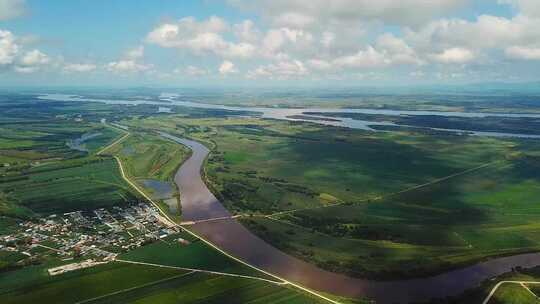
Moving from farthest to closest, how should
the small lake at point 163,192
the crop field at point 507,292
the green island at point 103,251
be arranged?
the small lake at point 163,192
the green island at point 103,251
the crop field at point 507,292

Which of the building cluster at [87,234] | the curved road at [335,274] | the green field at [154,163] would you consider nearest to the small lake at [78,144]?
the green field at [154,163]

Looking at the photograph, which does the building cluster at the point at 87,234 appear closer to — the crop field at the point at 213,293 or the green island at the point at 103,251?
the green island at the point at 103,251

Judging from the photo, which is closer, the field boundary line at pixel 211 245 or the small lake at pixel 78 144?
the field boundary line at pixel 211 245

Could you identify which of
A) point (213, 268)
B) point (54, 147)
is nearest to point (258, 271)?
point (213, 268)

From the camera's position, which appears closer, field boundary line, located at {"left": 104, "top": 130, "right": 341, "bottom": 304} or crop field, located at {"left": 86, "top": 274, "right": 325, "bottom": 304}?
crop field, located at {"left": 86, "top": 274, "right": 325, "bottom": 304}

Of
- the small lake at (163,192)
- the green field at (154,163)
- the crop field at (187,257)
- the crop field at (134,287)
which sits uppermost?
the green field at (154,163)

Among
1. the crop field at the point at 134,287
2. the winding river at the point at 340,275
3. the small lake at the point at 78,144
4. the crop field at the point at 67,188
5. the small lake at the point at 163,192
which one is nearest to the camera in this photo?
the crop field at the point at 134,287

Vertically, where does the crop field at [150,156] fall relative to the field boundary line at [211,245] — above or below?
above

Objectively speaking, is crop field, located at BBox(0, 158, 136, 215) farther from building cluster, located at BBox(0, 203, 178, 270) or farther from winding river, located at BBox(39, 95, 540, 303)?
winding river, located at BBox(39, 95, 540, 303)

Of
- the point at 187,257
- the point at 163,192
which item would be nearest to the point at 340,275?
the point at 187,257

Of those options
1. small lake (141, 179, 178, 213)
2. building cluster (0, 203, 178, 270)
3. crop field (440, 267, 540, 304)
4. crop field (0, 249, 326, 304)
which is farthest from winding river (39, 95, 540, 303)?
small lake (141, 179, 178, 213)
